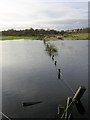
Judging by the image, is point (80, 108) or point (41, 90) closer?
point (80, 108)

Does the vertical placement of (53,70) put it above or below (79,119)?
above

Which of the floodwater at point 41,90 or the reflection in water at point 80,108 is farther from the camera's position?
the floodwater at point 41,90

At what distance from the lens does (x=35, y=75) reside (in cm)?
2939

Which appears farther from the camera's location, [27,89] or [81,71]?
[81,71]

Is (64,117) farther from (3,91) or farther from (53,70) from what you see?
(53,70)

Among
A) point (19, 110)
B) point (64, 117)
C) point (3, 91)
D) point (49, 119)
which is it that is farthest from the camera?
point (3, 91)

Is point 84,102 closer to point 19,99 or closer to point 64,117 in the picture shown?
point 64,117

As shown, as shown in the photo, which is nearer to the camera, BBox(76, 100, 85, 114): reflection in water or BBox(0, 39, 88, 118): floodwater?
BBox(76, 100, 85, 114): reflection in water

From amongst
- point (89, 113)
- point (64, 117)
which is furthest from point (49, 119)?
point (89, 113)

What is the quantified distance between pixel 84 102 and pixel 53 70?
1470 centimetres

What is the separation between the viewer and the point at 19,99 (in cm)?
1992

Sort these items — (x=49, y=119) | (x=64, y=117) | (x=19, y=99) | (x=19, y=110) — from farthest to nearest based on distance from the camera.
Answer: (x=19, y=99), (x=19, y=110), (x=49, y=119), (x=64, y=117)

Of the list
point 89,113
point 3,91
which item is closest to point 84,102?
point 89,113

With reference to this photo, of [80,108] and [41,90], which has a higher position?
[41,90]
